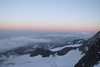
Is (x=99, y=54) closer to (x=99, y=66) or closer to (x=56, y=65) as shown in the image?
(x=99, y=66)

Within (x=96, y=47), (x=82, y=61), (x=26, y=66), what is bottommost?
(x=26, y=66)

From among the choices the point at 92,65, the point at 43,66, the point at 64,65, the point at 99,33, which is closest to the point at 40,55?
the point at 43,66

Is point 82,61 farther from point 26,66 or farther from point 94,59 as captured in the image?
point 26,66

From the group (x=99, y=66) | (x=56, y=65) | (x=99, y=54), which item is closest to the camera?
(x=99, y=66)

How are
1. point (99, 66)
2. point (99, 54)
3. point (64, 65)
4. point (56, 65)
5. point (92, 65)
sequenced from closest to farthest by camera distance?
1. point (99, 66)
2. point (92, 65)
3. point (99, 54)
4. point (64, 65)
5. point (56, 65)

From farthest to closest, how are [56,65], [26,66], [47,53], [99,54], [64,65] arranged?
[47,53], [26,66], [56,65], [64,65], [99,54]

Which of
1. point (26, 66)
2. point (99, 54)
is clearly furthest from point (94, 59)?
point (26, 66)

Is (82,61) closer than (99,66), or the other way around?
(99,66)

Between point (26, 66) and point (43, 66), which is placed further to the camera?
point (26, 66)

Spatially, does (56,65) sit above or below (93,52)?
below
